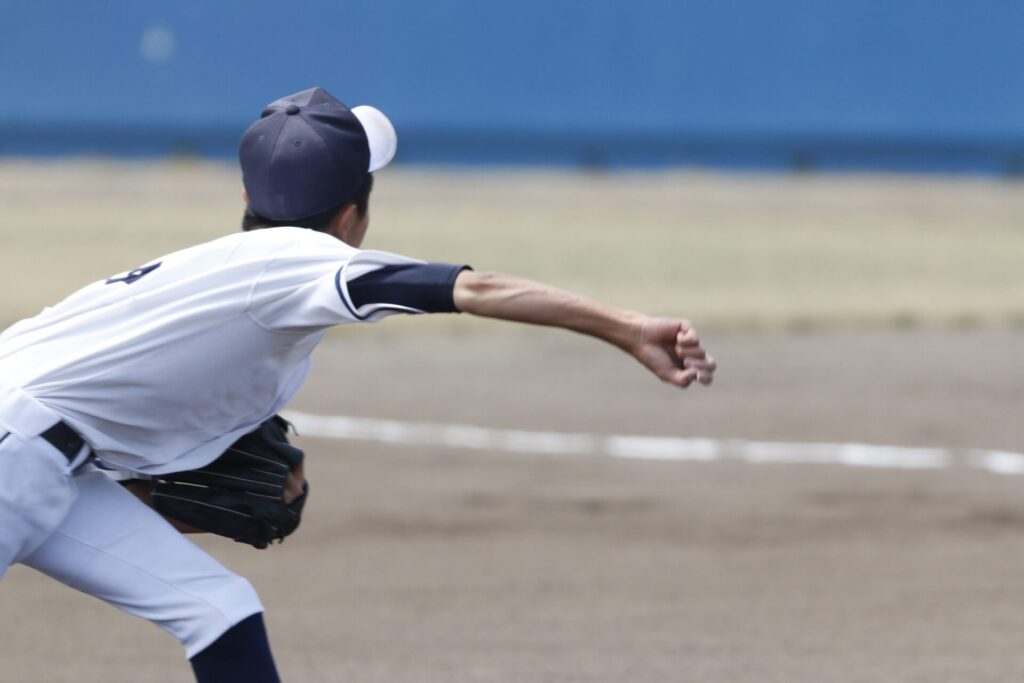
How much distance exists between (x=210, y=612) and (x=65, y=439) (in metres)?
0.41

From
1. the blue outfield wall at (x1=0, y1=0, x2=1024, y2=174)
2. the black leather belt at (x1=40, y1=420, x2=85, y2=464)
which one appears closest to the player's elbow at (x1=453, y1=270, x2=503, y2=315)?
the black leather belt at (x1=40, y1=420, x2=85, y2=464)

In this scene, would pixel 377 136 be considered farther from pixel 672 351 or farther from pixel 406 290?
pixel 672 351

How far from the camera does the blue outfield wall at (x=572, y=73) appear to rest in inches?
1032

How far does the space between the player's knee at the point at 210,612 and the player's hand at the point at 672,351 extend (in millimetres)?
826

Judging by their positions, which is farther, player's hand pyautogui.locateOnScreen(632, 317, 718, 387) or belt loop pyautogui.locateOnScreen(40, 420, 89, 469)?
belt loop pyautogui.locateOnScreen(40, 420, 89, 469)

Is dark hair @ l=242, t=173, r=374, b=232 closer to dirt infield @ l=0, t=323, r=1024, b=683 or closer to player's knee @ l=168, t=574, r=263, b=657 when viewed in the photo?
player's knee @ l=168, t=574, r=263, b=657

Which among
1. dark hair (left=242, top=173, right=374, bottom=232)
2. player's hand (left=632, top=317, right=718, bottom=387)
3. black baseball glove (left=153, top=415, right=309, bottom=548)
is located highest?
dark hair (left=242, top=173, right=374, bottom=232)

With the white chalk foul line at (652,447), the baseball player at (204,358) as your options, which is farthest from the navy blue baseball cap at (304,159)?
the white chalk foul line at (652,447)

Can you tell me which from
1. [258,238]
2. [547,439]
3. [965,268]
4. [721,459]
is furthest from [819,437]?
[965,268]

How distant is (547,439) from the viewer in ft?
26.5

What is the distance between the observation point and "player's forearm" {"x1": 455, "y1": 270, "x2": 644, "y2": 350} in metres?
2.48

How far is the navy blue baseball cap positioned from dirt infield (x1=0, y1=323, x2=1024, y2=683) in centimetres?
198

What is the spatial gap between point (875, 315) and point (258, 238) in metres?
10.2

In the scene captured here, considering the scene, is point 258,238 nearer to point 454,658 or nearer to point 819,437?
point 454,658
